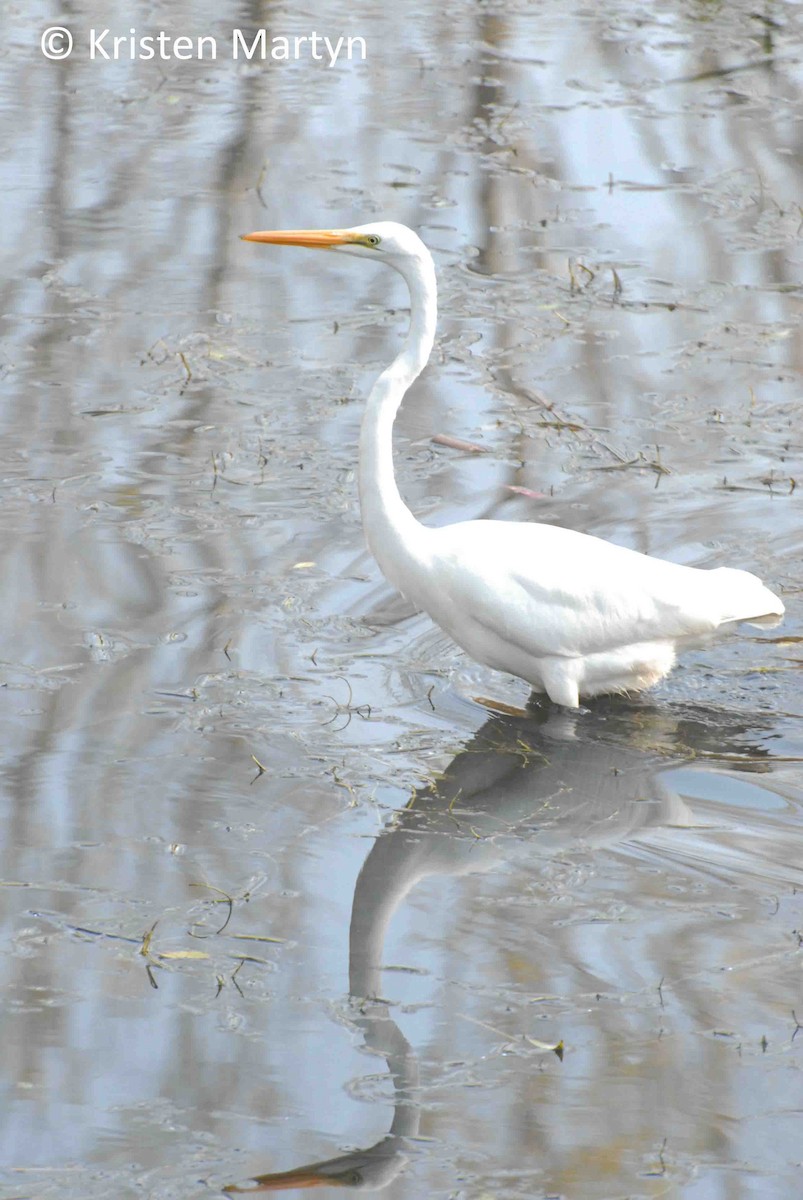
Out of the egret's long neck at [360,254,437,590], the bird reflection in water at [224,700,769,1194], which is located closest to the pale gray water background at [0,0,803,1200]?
the bird reflection in water at [224,700,769,1194]

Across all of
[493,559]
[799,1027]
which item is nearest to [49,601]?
[493,559]

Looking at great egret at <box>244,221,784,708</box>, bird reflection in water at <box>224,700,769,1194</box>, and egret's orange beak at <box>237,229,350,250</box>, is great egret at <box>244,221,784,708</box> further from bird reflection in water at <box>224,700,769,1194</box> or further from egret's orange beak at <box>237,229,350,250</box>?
bird reflection in water at <box>224,700,769,1194</box>

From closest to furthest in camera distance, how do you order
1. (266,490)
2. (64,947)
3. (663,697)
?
(64,947), (663,697), (266,490)

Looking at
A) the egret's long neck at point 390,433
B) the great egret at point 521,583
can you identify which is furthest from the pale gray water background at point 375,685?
the egret's long neck at point 390,433

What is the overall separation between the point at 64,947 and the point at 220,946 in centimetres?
34

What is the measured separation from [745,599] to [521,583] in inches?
27.8

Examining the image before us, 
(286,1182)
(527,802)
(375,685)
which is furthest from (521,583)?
(286,1182)

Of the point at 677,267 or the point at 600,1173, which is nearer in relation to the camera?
the point at 600,1173

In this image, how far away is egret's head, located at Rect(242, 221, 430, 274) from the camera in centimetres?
470

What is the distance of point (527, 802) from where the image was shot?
4547mm

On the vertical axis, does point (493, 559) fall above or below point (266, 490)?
above

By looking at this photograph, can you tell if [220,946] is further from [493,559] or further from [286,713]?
[493,559]

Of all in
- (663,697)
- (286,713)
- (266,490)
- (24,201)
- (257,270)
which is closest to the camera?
(286,713)

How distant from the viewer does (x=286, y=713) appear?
4812 mm
